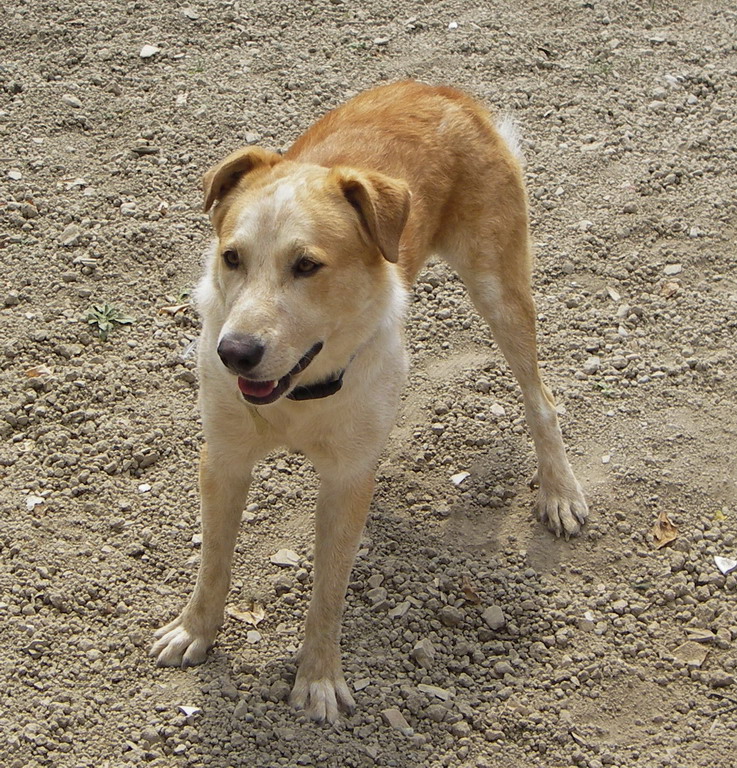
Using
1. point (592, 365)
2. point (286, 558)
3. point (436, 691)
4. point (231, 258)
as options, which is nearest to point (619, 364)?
point (592, 365)

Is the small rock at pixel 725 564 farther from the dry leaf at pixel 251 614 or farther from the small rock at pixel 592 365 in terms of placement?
the dry leaf at pixel 251 614

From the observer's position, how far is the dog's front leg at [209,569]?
419cm

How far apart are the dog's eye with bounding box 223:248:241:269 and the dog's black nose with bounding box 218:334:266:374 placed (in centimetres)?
36

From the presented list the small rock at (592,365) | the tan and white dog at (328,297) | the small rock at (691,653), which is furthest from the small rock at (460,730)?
the small rock at (592,365)

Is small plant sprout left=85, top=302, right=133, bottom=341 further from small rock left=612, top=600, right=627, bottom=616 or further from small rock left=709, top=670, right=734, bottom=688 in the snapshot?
small rock left=709, top=670, right=734, bottom=688

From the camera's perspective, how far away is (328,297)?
3754 millimetres

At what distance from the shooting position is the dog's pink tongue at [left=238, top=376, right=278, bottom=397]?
3617mm

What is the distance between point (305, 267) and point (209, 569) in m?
1.32

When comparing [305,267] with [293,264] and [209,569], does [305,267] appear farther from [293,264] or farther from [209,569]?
[209,569]

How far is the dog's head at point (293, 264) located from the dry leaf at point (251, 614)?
122 centimetres

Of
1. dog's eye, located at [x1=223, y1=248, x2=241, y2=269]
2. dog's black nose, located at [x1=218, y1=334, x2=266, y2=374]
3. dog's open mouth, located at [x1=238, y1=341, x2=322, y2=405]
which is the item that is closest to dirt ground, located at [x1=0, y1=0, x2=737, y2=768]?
dog's open mouth, located at [x1=238, y1=341, x2=322, y2=405]

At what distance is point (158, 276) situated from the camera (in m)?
6.19

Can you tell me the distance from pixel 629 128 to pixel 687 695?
4393 millimetres

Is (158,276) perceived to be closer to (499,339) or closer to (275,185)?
(499,339)
